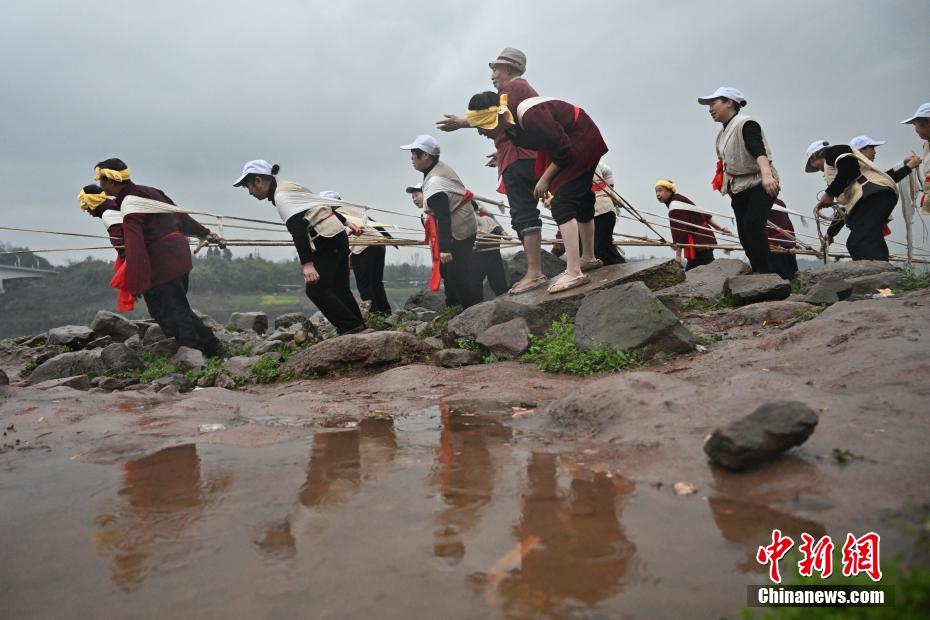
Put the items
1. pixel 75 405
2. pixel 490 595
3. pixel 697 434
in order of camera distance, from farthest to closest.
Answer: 1. pixel 75 405
2. pixel 697 434
3. pixel 490 595

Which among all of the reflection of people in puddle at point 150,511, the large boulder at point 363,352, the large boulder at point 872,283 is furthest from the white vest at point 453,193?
the reflection of people in puddle at point 150,511

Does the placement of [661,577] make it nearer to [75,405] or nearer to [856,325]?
[856,325]

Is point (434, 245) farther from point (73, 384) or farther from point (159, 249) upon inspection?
point (73, 384)

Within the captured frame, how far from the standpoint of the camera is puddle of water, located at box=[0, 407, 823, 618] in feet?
4.07

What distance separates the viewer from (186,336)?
6.34 meters

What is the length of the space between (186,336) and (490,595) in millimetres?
5926

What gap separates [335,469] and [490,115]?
3524mm

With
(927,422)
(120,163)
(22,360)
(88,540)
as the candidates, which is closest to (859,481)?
(927,422)

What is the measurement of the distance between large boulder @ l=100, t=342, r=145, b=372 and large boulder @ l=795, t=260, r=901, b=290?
22.8 feet

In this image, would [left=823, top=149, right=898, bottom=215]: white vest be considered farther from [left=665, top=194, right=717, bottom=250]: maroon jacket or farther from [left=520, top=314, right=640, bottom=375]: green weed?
[left=520, top=314, right=640, bottom=375]: green weed

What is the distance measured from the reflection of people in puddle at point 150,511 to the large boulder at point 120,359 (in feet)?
14.5

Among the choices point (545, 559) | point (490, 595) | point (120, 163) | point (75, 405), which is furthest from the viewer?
point (120, 163)

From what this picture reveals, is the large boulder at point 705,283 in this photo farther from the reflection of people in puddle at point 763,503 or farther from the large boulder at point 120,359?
the large boulder at point 120,359

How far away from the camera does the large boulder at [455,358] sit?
4.48 meters
